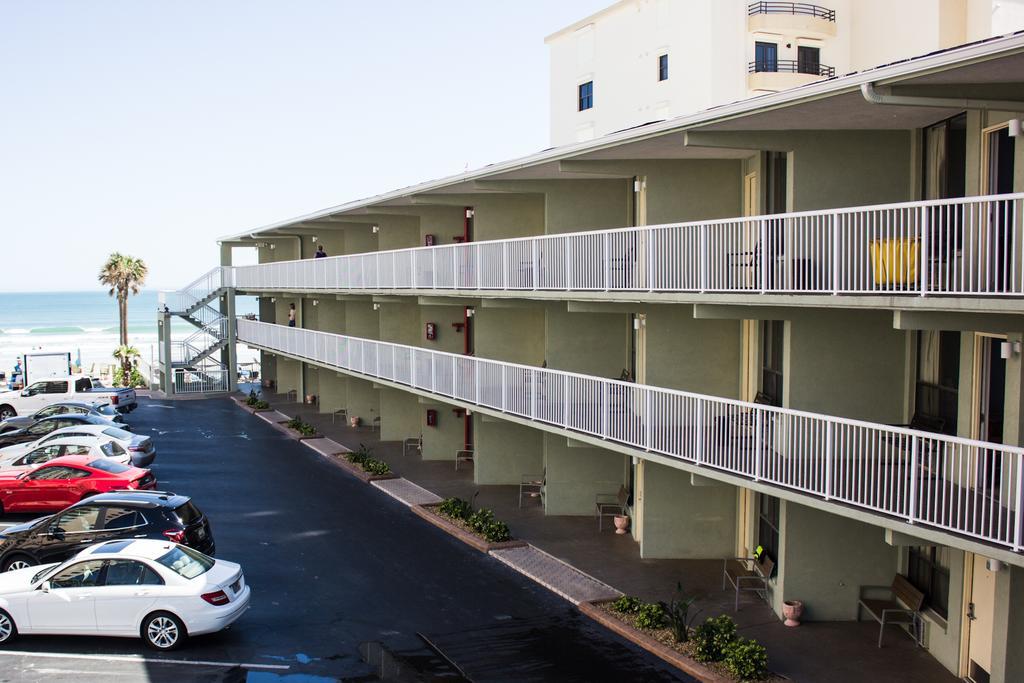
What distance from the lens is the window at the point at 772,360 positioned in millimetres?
17312

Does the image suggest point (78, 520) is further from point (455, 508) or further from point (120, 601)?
point (455, 508)

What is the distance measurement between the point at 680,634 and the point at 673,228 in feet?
20.6

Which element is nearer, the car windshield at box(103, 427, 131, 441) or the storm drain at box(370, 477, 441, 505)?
the storm drain at box(370, 477, 441, 505)

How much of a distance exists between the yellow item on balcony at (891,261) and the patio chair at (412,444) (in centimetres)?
2080

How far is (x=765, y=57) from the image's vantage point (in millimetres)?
43219

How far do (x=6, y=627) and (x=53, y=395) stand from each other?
87.8ft

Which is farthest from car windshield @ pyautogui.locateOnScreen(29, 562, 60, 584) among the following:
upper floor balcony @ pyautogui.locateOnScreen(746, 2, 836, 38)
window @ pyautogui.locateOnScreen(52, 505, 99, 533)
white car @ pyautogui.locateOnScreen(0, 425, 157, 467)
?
upper floor balcony @ pyautogui.locateOnScreen(746, 2, 836, 38)

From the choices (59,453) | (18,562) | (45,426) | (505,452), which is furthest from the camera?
(45,426)

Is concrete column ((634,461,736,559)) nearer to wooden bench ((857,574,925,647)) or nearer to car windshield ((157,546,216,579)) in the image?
wooden bench ((857,574,925,647))

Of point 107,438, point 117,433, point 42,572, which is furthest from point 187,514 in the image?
point 117,433

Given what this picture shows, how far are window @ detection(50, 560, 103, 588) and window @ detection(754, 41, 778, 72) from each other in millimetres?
35885

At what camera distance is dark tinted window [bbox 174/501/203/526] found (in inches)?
714

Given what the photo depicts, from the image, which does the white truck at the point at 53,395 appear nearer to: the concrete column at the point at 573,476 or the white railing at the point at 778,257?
the white railing at the point at 778,257

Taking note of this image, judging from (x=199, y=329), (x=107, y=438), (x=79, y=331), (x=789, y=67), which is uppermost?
(x=789, y=67)
